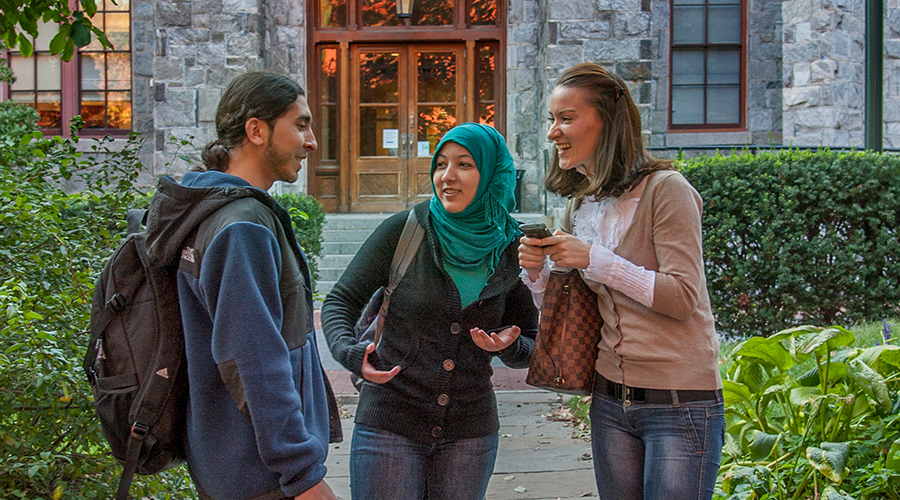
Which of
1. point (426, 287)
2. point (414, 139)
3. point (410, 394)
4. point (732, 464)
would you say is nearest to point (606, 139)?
point (426, 287)

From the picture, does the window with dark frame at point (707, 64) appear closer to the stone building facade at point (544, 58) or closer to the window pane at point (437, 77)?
the stone building facade at point (544, 58)

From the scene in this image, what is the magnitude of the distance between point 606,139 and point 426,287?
2.31 feet

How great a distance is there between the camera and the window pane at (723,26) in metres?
12.6

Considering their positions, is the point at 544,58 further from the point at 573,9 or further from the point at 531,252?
the point at 531,252

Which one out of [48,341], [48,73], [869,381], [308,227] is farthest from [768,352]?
[48,73]

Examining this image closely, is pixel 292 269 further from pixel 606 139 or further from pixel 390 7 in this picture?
pixel 390 7

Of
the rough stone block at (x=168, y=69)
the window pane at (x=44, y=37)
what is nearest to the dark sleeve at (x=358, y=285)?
the rough stone block at (x=168, y=69)

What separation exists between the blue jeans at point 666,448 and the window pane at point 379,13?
37.2 ft

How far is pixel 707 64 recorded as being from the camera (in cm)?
1273

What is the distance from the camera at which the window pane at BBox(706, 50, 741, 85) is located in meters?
12.7

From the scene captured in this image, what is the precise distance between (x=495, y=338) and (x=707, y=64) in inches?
456

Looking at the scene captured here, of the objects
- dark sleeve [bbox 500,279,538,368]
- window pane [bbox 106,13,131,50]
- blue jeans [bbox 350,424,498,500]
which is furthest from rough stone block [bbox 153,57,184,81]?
blue jeans [bbox 350,424,498,500]

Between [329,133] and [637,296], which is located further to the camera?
[329,133]

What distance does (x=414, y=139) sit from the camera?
42.1 feet
